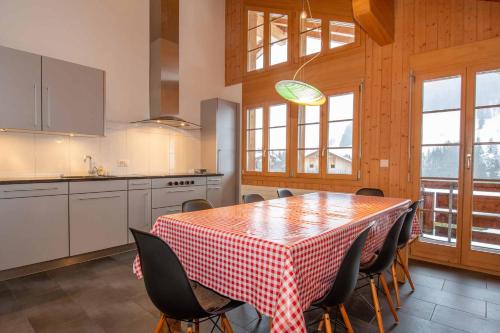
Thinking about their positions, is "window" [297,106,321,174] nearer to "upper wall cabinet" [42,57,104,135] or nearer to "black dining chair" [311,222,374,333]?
"upper wall cabinet" [42,57,104,135]

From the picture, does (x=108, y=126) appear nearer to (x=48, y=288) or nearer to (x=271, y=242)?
(x=48, y=288)

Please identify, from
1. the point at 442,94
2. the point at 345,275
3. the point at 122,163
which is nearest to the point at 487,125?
the point at 442,94

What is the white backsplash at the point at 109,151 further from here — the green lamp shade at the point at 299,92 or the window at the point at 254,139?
the green lamp shade at the point at 299,92

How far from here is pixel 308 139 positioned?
15.2 ft

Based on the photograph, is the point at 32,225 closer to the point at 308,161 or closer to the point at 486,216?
the point at 308,161

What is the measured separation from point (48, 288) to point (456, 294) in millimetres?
3690

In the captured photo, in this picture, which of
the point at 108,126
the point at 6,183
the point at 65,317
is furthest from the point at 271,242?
the point at 108,126

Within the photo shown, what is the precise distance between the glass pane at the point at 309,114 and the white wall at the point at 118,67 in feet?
4.59

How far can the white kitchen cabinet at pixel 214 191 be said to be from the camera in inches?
190

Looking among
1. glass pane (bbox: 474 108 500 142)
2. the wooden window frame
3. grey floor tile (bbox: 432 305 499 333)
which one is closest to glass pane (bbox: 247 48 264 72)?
the wooden window frame

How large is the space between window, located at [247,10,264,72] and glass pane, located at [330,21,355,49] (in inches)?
54.4

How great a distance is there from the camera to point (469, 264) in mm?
3242

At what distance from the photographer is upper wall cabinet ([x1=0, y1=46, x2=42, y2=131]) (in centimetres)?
289

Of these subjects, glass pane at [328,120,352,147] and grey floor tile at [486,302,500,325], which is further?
glass pane at [328,120,352,147]
